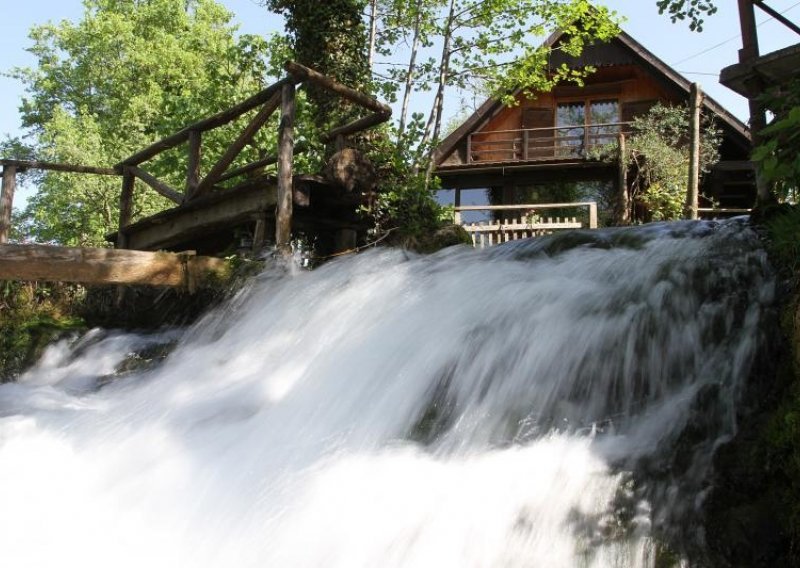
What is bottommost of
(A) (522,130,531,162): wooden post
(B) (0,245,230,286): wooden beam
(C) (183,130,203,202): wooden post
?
(B) (0,245,230,286): wooden beam

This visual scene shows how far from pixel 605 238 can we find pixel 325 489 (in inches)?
131

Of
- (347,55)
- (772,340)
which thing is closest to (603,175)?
(347,55)

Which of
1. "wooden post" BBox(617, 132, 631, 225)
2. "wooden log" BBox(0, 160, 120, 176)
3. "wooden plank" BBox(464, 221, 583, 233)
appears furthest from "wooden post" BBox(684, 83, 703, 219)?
"wooden log" BBox(0, 160, 120, 176)

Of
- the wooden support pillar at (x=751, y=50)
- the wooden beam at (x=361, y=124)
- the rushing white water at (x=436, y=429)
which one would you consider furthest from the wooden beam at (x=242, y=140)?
the wooden support pillar at (x=751, y=50)

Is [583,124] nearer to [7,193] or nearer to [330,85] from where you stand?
Answer: [330,85]

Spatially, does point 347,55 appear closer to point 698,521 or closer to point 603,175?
point 698,521

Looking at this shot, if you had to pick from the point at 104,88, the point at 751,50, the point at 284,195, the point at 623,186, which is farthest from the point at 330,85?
the point at 104,88

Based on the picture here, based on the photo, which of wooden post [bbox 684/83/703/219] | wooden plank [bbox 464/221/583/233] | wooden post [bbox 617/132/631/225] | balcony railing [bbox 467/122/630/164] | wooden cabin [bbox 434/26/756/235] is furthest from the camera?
balcony railing [bbox 467/122/630/164]

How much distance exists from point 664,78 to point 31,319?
17.0 meters

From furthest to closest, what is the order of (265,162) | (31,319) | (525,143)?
(525,143), (265,162), (31,319)

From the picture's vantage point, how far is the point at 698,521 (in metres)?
2.93

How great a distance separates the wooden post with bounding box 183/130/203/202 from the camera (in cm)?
838

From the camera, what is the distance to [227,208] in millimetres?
8078

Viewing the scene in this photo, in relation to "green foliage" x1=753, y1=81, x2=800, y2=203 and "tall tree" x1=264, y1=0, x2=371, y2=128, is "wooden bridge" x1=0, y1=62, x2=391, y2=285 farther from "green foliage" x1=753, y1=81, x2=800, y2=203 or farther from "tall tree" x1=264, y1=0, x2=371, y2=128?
"green foliage" x1=753, y1=81, x2=800, y2=203
